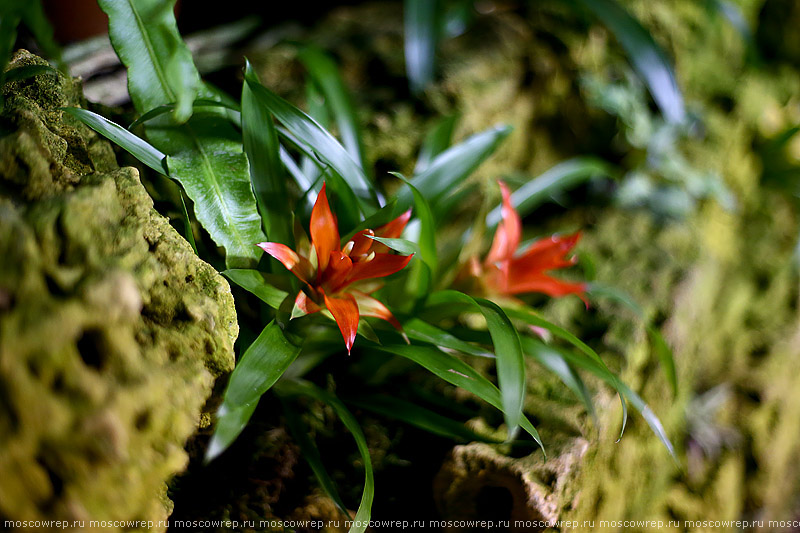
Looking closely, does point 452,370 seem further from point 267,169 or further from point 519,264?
point 267,169

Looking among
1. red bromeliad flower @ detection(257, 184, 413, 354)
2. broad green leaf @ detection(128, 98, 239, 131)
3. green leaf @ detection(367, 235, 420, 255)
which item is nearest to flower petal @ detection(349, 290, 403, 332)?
red bromeliad flower @ detection(257, 184, 413, 354)

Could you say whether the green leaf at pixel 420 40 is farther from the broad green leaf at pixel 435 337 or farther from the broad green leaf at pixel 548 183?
the broad green leaf at pixel 435 337

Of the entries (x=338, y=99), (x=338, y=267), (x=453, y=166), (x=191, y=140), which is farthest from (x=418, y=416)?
(x=338, y=99)

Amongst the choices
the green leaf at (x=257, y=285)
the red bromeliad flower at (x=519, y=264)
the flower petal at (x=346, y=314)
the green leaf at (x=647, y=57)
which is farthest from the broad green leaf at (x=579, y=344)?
the green leaf at (x=647, y=57)

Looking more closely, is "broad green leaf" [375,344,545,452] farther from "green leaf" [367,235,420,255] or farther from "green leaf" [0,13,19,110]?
"green leaf" [0,13,19,110]

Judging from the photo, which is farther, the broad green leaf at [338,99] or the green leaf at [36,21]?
the broad green leaf at [338,99]
